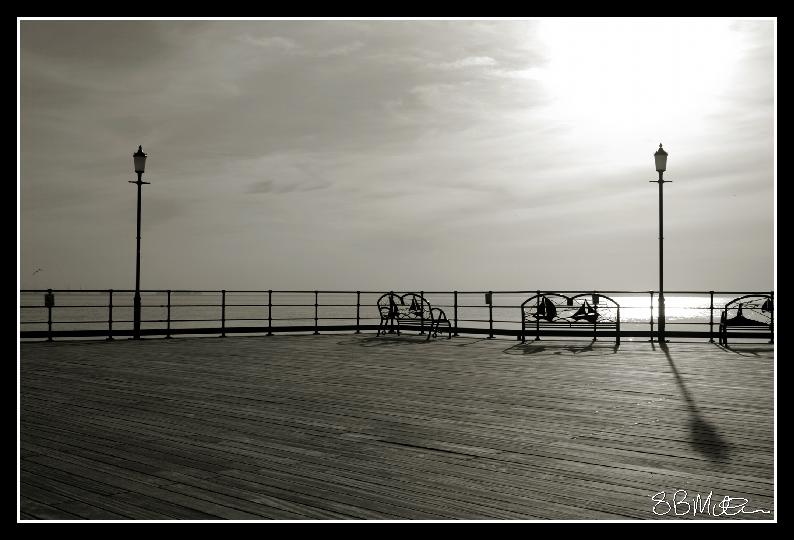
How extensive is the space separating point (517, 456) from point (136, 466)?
95.4 inches

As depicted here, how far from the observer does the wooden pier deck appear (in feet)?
13.0

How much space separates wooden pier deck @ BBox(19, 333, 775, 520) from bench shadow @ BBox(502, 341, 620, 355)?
2.00 meters

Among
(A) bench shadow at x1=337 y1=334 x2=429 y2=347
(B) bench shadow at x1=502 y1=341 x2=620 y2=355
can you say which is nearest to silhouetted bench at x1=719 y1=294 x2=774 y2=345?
(B) bench shadow at x1=502 y1=341 x2=620 y2=355

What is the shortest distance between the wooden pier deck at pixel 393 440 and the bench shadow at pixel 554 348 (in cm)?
200

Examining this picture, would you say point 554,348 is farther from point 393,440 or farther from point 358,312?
point 393,440

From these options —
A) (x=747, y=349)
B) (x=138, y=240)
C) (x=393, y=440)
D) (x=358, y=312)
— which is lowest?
(x=393, y=440)

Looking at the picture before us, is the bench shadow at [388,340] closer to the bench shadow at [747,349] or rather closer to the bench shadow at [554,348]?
the bench shadow at [554,348]

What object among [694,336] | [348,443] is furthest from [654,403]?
[694,336]

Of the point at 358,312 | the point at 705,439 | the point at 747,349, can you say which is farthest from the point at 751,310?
the point at 705,439
